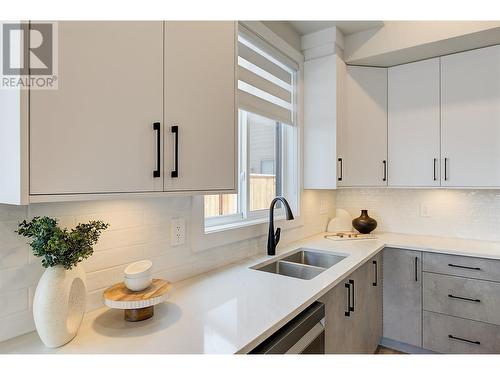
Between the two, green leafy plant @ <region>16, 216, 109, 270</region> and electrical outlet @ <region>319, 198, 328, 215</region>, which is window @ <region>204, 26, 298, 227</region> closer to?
electrical outlet @ <region>319, 198, 328, 215</region>

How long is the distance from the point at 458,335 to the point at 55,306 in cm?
246

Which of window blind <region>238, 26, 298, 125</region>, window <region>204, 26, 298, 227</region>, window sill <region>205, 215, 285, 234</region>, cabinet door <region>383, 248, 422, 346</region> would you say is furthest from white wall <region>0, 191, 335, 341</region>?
cabinet door <region>383, 248, 422, 346</region>

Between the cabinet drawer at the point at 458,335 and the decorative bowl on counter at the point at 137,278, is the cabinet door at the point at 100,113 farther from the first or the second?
the cabinet drawer at the point at 458,335

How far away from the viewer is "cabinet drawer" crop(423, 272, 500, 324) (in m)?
2.03

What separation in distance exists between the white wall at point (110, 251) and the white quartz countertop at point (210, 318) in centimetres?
6

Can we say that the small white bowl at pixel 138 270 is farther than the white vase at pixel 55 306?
Yes

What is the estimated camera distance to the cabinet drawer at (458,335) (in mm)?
2037

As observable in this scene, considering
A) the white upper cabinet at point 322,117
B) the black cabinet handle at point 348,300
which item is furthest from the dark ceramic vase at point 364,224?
the black cabinet handle at point 348,300

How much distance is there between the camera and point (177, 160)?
1.11 m

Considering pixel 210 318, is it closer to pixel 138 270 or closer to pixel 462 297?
pixel 138 270

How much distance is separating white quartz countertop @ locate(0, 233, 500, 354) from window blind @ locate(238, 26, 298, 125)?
1027mm

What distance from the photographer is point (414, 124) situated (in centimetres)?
248

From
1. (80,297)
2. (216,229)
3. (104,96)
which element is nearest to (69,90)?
(104,96)
